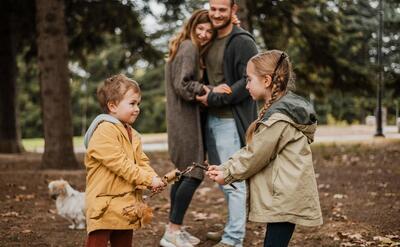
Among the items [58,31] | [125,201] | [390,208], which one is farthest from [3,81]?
[125,201]

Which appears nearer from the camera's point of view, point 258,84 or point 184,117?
point 258,84

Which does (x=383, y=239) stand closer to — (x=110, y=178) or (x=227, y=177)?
(x=227, y=177)

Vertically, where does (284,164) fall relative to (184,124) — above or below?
above

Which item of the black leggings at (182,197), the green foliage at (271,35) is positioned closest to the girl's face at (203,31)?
the black leggings at (182,197)

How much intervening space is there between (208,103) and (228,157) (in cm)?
50

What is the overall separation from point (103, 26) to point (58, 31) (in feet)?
14.4

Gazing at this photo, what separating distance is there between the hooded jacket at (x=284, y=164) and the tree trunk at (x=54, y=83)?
7.48 metres

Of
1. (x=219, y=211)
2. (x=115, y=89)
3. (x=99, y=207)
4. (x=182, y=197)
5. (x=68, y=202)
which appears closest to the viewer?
(x=99, y=207)

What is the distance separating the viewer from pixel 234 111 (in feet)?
16.3

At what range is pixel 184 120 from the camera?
504 cm

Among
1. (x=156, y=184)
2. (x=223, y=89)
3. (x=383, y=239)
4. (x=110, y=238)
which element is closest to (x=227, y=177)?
(x=156, y=184)

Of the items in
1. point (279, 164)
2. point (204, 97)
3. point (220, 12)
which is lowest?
Answer: point (279, 164)

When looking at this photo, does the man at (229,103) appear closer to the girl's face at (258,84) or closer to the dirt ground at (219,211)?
the dirt ground at (219,211)

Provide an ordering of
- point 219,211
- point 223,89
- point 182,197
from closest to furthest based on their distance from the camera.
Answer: point 223,89 < point 182,197 < point 219,211
